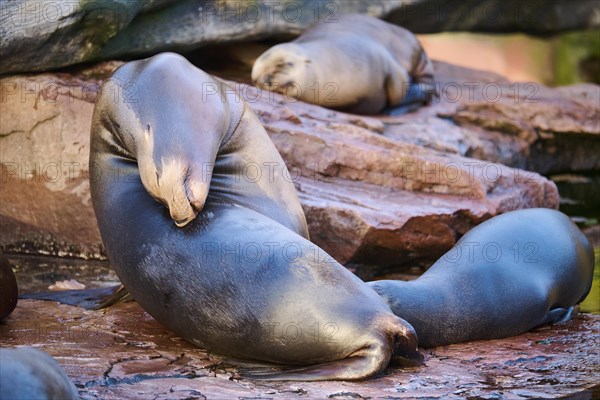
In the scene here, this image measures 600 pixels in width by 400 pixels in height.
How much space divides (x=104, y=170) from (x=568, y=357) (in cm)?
226

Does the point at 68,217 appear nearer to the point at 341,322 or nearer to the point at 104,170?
the point at 104,170

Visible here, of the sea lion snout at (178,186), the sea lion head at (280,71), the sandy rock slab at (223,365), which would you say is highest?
the sea lion snout at (178,186)

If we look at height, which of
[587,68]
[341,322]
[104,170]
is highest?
[104,170]

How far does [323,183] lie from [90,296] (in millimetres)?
Result: 1968

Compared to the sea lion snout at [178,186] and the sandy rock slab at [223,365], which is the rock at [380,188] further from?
the sea lion snout at [178,186]

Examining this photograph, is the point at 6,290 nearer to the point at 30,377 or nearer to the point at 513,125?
the point at 30,377

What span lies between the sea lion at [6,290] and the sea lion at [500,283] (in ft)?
5.51

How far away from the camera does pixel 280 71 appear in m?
9.32

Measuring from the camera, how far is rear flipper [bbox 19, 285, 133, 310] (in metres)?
5.45

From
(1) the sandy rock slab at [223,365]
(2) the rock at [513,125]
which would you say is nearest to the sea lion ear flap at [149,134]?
(1) the sandy rock slab at [223,365]

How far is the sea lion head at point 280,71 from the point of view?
9266 millimetres

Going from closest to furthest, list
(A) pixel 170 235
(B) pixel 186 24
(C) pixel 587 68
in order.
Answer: (A) pixel 170 235 < (B) pixel 186 24 < (C) pixel 587 68

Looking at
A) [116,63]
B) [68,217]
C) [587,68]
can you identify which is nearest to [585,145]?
[587,68]

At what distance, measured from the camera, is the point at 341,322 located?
14.6 feet
